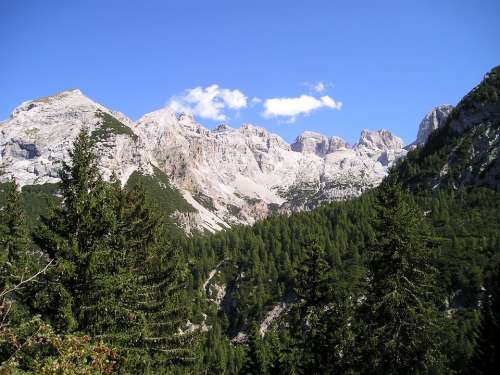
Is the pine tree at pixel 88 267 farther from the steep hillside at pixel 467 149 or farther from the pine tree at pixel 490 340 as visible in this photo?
the steep hillside at pixel 467 149

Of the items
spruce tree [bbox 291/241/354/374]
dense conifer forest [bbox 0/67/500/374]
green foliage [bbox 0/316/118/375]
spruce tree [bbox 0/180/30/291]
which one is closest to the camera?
green foliage [bbox 0/316/118/375]

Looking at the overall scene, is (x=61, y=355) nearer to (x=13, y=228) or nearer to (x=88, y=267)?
(x=88, y=267)

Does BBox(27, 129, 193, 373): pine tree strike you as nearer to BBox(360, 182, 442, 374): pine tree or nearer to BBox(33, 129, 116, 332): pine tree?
BBox(33, 129, 116, 332): pine tree

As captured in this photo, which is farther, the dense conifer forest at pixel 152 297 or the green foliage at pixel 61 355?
the dense conifer forest at pixel 152 297

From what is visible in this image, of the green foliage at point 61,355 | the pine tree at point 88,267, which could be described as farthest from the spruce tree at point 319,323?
the green foliage at point 61,355

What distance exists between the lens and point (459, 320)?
69875 mm

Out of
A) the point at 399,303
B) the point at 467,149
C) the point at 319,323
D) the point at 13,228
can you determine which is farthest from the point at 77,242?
the point at 467,149

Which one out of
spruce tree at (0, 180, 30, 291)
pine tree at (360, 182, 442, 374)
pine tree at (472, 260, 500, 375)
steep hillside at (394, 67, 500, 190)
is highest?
steep hillside at (394, 67, 500, 190)

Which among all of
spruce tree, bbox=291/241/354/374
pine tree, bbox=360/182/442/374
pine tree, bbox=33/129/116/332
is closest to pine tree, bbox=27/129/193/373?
pine tree, bbox=33/129/116/332

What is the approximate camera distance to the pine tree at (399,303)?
2286 cm

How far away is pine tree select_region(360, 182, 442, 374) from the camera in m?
22.9

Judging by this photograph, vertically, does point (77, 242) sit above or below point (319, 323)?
above

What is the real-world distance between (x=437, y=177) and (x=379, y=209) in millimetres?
130107

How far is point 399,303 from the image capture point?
2286 cm
